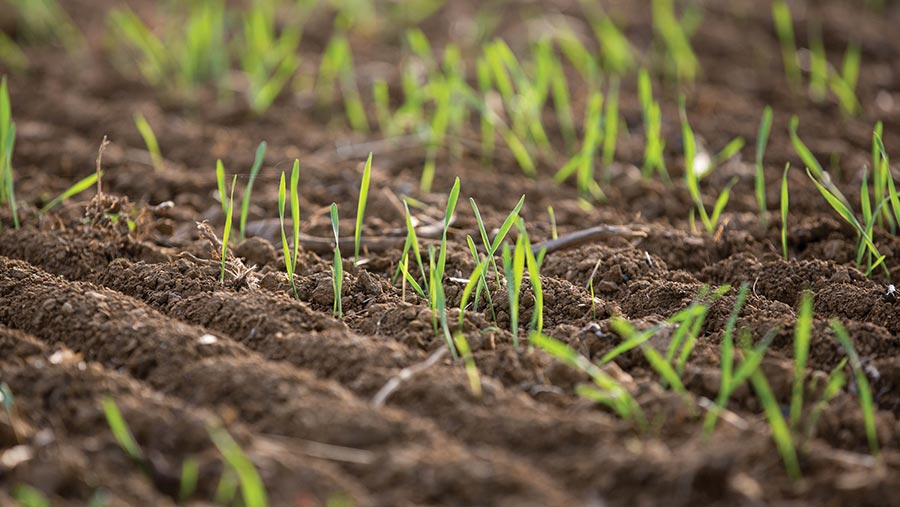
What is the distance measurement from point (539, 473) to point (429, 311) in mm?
438

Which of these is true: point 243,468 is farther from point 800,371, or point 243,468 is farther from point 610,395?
point 800,371

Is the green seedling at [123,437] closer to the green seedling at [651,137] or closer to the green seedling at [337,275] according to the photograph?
the green seedling at [337,275]

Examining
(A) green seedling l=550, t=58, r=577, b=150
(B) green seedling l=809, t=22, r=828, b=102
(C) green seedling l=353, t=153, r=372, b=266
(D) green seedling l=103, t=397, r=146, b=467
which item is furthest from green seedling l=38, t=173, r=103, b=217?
(B) green seedling l=809, t=22, r=828, b=102

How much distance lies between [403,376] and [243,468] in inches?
11.9

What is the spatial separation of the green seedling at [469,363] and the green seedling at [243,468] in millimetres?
340

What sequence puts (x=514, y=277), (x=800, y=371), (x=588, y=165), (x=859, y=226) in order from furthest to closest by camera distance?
(x=588, y=165), (x=859, y=226), (x=514, y=277), (x=800, y=371)

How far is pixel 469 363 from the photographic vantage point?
135cm

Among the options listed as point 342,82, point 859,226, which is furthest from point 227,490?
point 342,82

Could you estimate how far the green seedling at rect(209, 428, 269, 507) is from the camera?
3.48ft

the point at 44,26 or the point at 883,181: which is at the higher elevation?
the point at 44,26

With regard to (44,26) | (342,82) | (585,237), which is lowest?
(585,237)

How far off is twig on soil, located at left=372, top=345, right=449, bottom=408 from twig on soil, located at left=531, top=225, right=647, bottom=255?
0.49 metres

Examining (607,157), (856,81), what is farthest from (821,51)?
(607,157)

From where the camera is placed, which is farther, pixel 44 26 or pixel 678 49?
pixel 44 26
